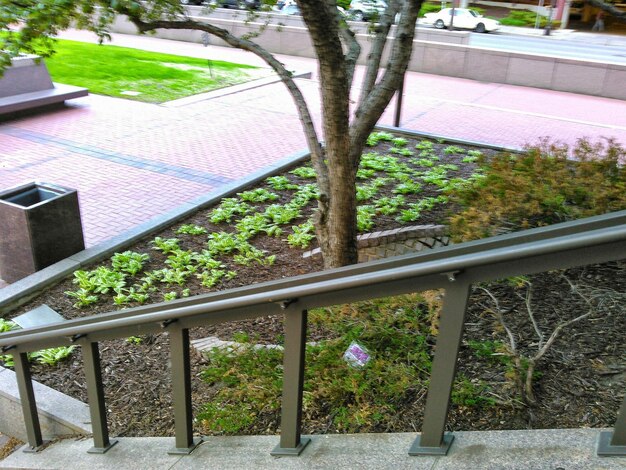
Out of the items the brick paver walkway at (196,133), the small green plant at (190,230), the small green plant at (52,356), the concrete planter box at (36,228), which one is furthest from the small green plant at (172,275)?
the brick paver walkway at (196,133)

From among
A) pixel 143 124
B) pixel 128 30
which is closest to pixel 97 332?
pixel 143 124

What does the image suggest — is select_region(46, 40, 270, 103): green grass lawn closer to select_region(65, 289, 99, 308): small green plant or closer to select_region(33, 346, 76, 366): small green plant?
select_region(65, 289, 99, 308): small green plant

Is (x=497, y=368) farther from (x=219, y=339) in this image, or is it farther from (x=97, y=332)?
(x=219, y=339)

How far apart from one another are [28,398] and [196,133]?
29.3ft

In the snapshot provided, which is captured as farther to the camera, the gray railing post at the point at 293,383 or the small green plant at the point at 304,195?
the small green plant at the point at 304,195

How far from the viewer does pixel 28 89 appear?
1329 cm

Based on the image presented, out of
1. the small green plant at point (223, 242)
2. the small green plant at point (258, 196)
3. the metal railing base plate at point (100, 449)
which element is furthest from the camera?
the small green plant at point (258, 196)

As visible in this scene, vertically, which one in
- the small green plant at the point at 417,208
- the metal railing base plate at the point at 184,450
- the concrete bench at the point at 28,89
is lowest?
the small green plant at the point at 417,208

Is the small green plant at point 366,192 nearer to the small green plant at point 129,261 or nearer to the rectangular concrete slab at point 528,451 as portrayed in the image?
the small green plant at point 129,261

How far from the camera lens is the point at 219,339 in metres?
4.82

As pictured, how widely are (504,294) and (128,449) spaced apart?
8.34 feet

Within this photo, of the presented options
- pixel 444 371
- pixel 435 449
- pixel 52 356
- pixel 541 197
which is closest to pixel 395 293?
pixel 444 371

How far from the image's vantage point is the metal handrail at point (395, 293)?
162cm

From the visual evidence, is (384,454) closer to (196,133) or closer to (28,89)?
(196,133)
